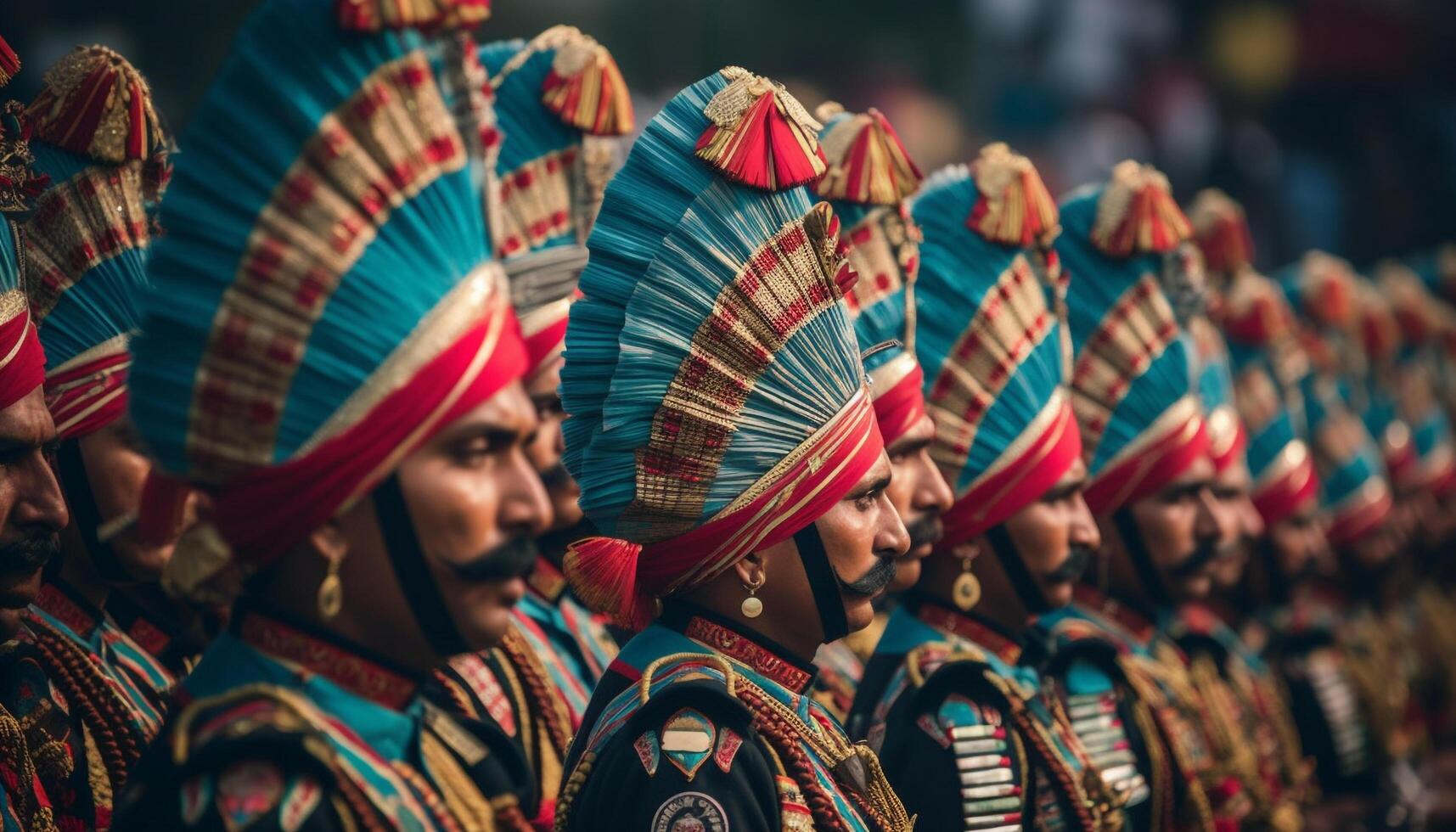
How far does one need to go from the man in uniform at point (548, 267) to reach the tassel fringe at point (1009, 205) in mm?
1246

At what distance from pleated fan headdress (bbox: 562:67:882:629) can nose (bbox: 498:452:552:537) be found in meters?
0.64

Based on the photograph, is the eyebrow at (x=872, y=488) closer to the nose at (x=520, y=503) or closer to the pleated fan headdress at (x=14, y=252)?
the nose at (x=520, y=503)

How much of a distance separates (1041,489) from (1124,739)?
43.2 inches

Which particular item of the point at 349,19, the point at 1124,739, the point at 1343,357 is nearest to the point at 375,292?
the point at 349,19

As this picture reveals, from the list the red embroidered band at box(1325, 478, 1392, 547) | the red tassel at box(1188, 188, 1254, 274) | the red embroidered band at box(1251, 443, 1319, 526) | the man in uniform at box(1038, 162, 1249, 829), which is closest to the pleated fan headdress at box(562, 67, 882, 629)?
the man in uniform at box(1038, 162, 1249, 829)

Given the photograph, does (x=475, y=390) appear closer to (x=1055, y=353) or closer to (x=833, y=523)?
(x=833, y=523)

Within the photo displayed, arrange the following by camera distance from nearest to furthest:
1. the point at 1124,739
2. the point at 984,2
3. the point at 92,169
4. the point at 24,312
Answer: the point at 24,312, the point at 92,169, the point at 1124,739, the point at 984,2

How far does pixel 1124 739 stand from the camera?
6.30 meters

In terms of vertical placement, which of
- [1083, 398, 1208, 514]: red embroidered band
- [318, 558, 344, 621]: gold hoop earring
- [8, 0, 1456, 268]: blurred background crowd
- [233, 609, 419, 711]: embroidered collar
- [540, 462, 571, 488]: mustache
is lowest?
[233, 609, 419, 711]: embroidered collar

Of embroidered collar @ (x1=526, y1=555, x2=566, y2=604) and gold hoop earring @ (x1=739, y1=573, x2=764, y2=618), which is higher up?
embroidered collar @ (x1=526, y1=555, x2=566, y2=604)

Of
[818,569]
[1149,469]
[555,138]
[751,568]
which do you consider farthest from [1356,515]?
[751,568]

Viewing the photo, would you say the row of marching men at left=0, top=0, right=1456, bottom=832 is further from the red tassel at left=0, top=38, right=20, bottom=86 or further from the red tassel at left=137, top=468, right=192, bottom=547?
the red tassel at left=0, top=38, right=20, bottom=86

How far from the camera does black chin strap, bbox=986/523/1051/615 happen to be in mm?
5883

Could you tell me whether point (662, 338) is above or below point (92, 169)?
below
